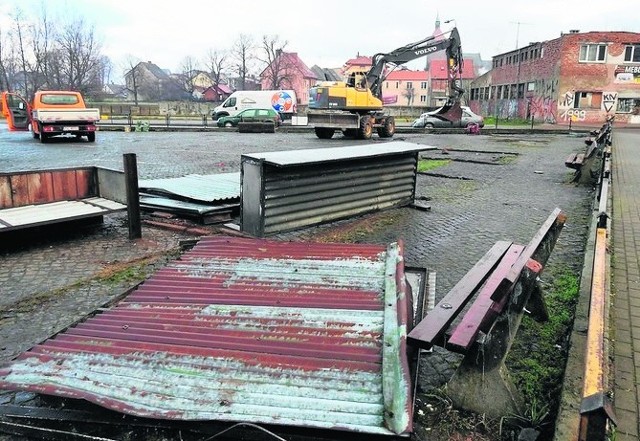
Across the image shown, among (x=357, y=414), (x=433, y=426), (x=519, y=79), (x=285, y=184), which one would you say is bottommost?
(x=433, y=426)

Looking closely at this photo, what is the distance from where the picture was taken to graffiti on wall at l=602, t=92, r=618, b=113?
39.4 m

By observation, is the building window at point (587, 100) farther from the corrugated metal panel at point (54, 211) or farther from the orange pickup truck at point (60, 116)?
the corrugated metal panel at point (54, 211)

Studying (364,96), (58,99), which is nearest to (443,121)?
(364,96)

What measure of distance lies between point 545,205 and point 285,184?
214 inches

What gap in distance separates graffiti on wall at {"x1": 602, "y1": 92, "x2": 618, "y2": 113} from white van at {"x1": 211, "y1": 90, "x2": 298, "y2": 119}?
25.0 metres

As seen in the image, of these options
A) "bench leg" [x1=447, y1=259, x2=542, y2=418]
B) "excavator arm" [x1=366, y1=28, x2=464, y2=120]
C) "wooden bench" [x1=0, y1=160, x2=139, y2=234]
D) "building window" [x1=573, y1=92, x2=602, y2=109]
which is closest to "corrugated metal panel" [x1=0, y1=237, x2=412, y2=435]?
"bench leg" [x1=447, y1=259, x2=542, y2=418]

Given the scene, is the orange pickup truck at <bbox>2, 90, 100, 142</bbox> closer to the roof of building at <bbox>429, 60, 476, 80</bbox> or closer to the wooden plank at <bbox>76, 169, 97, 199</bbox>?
the wooden plank at <bbox>76, 169, 97, 199</bbox>

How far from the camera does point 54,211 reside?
248 inches

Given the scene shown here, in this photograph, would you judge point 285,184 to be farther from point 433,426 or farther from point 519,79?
point 519,79

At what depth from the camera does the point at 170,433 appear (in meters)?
2.62

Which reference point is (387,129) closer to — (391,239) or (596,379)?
(391,239)

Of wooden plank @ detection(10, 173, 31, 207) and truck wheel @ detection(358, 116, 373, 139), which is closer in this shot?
wooden plank @ detection(10, 173, 31, 207)

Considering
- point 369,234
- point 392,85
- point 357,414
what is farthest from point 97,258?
point 392,85

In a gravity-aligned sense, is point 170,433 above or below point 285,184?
below
